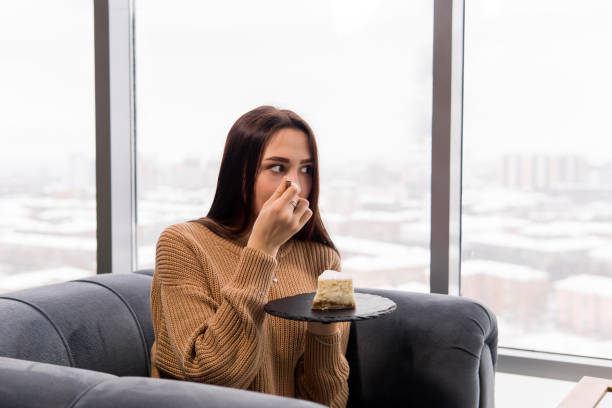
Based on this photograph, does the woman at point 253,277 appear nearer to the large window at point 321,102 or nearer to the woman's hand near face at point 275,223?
the woman's hand near face at point 275,223

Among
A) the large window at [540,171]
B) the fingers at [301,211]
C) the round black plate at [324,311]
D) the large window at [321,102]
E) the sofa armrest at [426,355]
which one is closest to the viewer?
the round black plate at [324,311]

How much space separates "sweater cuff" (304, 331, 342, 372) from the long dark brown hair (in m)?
0.32

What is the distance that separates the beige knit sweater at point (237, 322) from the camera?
125 cm

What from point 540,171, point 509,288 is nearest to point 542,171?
point 540,171

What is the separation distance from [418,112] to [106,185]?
1.22 m

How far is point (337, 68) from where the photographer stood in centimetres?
219

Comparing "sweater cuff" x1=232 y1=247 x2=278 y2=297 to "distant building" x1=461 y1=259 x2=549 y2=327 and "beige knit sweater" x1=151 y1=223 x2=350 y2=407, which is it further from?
"distant building" x1=461 y1=259 x2=549 y2=327

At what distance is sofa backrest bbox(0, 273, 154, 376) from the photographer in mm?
1363

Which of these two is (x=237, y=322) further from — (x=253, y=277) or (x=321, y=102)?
(x=321, y=102)

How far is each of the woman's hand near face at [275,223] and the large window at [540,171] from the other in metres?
0.94

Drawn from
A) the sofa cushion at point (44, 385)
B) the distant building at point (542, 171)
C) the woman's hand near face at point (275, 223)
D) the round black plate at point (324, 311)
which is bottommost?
the sofa cushion at point (44, 385)

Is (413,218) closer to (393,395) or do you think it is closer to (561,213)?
(561,213)

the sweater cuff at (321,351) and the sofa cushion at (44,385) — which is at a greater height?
the sofa cushion at (44,385)

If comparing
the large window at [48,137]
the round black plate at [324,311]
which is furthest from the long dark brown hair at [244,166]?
the large window at [48,137]
